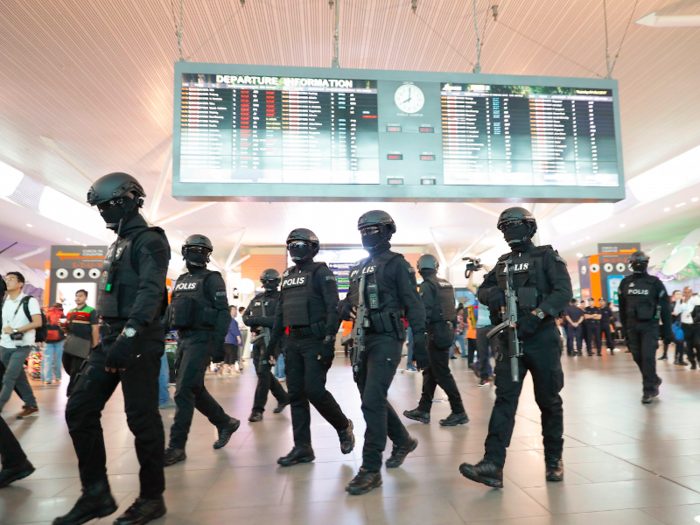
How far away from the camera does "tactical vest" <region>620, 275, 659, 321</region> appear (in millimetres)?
6230

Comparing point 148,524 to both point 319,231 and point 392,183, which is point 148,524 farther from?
point 319,231

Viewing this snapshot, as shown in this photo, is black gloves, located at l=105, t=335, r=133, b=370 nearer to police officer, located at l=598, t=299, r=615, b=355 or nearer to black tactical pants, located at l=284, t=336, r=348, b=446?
black tactical pants, located at l=284, t=336, r=348, b=446

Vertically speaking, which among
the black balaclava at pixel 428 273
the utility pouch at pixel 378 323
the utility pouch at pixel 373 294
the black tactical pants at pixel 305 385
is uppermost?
the black balaclava at pixel 428 273

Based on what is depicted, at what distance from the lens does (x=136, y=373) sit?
2.66 metres

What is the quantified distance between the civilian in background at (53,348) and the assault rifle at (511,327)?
880 cm

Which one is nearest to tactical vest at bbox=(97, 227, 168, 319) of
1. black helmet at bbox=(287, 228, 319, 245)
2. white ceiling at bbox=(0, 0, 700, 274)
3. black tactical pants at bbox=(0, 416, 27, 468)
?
black tactical pants at bbox=(0, 416, 27, 468)

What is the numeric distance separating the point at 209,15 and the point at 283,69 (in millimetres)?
2660

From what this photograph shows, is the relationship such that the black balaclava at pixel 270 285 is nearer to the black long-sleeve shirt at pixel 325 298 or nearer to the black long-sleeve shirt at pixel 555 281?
the black long-sleeve shirt at pixel 325 298

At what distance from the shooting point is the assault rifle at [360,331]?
11.6ft

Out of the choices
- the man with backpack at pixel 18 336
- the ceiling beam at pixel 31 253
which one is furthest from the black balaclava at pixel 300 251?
the ceiling beam at pixel 31 253

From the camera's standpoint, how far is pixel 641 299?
20.7 feet

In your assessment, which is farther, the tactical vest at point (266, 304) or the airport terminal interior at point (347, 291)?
the tactical vest at point (266, 304)

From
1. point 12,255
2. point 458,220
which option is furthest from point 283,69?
point 12,255

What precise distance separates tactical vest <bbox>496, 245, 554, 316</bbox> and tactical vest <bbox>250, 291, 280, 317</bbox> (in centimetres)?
375
